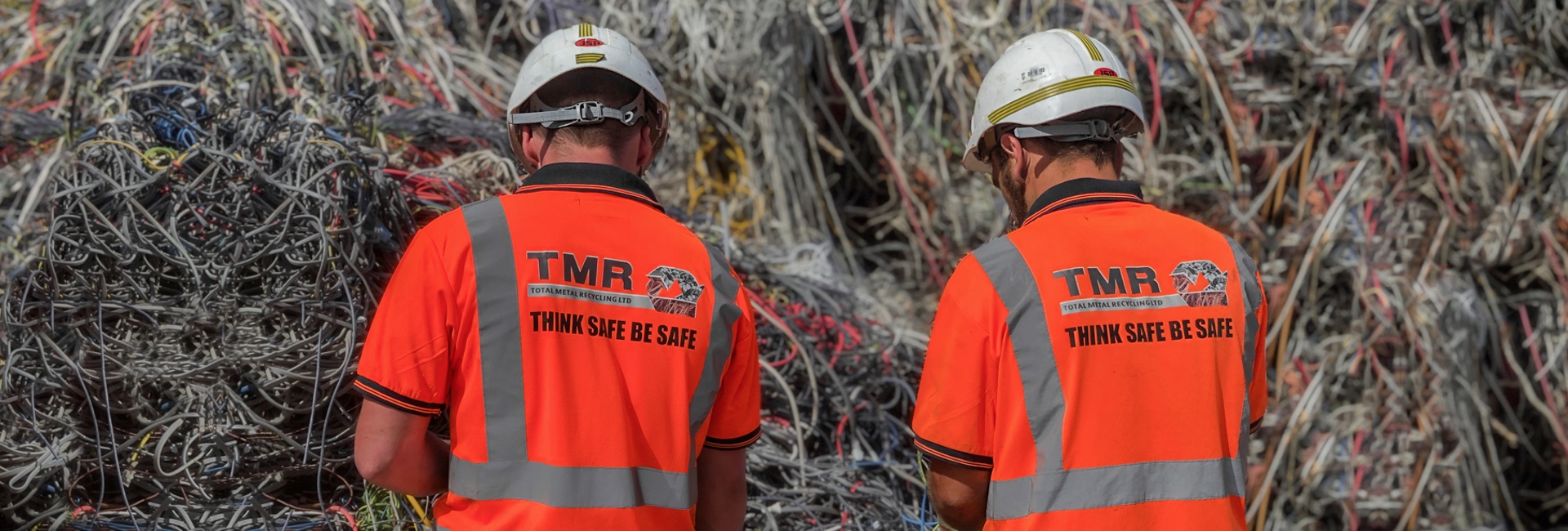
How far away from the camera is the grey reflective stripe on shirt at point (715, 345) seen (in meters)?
1.94

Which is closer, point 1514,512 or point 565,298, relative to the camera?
point 565,298

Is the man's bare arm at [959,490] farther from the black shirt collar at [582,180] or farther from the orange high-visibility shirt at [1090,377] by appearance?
the black shirt collar at [582,180]

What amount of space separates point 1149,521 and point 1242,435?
11.4 inches

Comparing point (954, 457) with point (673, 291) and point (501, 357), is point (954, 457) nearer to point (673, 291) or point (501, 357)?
point (673, 291)

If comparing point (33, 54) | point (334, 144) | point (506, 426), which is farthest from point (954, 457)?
point (33, 54)

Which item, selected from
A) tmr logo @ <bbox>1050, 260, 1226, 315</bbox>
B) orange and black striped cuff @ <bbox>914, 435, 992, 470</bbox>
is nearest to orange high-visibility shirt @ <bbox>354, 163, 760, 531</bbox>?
orange and black striped cuff @ <bbox>914, 435, 992, 470</bbox>

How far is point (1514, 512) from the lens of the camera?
4375mm

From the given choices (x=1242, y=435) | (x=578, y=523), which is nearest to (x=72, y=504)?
(x=578, y=523)

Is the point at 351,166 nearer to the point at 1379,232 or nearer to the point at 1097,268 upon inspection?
the point at 1097,268

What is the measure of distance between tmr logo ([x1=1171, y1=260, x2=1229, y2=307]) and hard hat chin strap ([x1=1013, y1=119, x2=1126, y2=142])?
0.27 meters

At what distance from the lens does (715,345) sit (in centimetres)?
195

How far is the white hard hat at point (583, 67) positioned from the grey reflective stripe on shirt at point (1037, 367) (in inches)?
26.7

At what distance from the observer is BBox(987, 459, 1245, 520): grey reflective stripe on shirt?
1.89 meters

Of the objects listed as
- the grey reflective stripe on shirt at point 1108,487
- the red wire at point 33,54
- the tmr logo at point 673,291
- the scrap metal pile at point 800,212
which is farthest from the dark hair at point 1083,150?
the red wire at point 33,54
